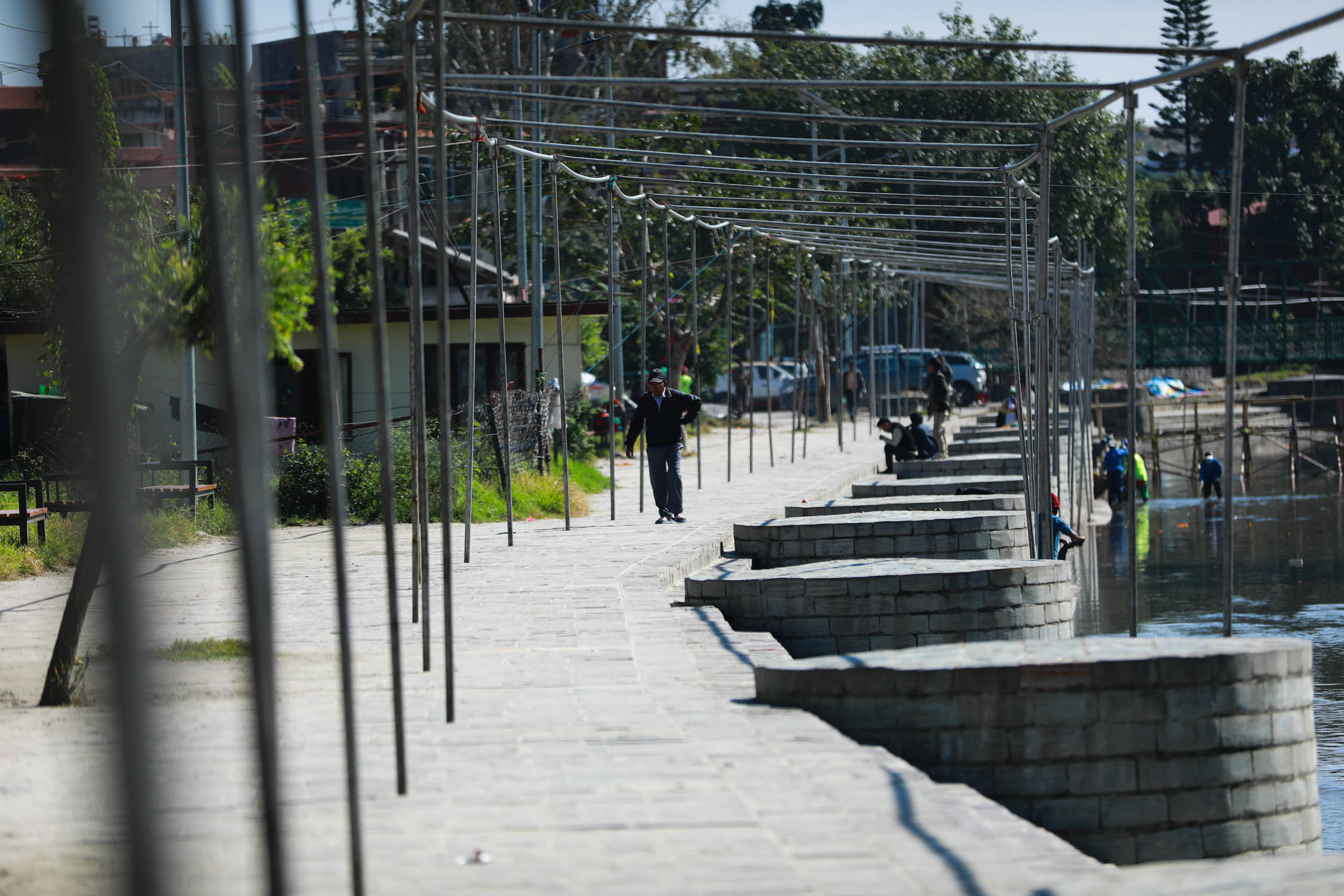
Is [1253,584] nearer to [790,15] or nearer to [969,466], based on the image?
[969,466]

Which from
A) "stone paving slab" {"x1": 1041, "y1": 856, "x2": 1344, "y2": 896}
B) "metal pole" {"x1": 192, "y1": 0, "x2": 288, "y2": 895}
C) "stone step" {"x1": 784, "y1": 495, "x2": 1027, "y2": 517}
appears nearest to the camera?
"metal pole" {"x1": 192, "y1": 0, "x2": 288, "y2": 895}

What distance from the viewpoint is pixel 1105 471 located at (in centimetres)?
3366

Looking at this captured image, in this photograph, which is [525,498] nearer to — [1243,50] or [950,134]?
[1243,50]

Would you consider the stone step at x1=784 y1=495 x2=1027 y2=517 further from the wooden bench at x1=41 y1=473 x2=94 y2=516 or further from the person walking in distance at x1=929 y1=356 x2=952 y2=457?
the person walking in distance at x1=929 y1=356 x2=952 y2=457

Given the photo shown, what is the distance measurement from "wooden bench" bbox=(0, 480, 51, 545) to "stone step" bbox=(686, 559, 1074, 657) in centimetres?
582

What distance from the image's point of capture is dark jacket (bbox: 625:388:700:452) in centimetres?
1431

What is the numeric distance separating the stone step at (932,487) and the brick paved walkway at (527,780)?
6897 mm

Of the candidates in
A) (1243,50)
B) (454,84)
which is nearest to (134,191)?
(454,84)

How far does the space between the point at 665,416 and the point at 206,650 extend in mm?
7175

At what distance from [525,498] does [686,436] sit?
13.5 meters

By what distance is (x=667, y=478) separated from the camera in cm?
1436

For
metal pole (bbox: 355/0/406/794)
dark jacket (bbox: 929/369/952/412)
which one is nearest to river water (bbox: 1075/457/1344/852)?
dark jacket (bbox: 929/369/952/412)

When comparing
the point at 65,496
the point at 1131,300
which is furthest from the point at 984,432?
the point at 1131,300

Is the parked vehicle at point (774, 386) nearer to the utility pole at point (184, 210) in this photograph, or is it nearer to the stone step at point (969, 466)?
the stone step at point (969, 466)
